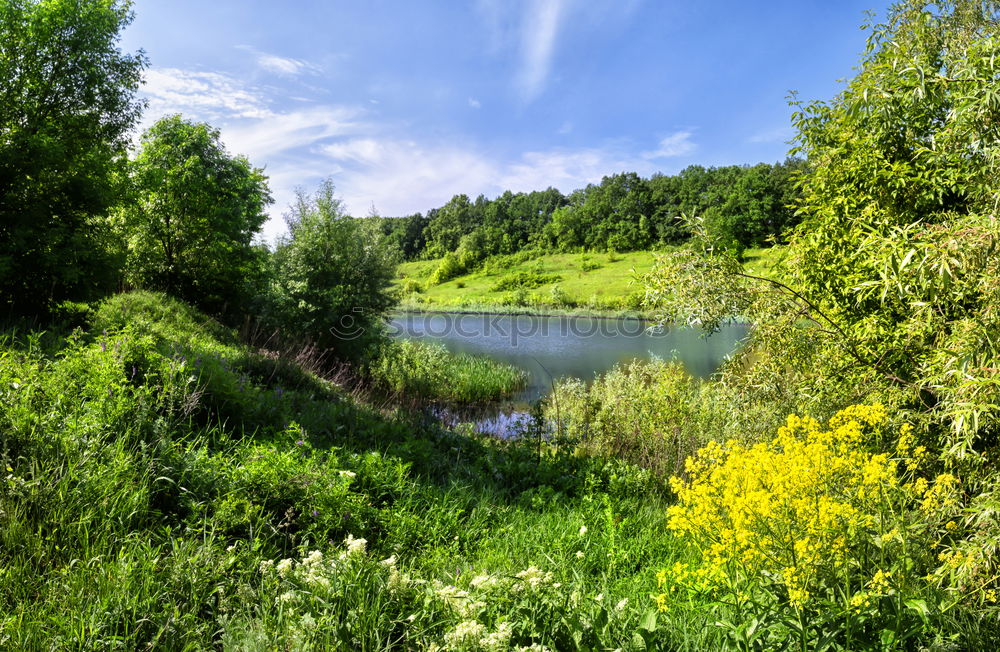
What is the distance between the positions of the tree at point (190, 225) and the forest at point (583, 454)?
588 cm

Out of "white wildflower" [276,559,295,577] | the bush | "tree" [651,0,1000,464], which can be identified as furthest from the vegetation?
"white wildflower" [276,559,295,577]

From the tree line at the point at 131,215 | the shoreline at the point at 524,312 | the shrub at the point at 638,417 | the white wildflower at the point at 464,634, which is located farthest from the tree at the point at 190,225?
the shoreline at the point at 524,312

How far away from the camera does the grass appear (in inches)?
74.7

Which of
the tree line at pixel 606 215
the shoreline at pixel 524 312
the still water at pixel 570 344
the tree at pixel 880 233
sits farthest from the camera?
the tree line at pixel 606 215

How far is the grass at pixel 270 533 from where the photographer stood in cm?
190

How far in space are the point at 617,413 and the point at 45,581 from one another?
26.1 feet

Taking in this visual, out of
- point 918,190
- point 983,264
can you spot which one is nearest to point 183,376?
point 983,264

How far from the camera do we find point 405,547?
316cm

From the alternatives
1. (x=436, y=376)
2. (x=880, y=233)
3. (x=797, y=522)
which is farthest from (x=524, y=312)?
(x=797, y=522)

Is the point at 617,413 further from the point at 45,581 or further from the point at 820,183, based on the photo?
the point at 45,581

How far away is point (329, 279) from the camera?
13.4 meters

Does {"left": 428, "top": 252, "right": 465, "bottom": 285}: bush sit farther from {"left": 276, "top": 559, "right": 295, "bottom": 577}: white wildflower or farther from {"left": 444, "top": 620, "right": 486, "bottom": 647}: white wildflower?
{"left": 444, "top": 620, "right": 486, "bottom": 647}: white wildflower

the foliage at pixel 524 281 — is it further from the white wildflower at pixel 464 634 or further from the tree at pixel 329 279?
the white wildflower at pixel 464 634

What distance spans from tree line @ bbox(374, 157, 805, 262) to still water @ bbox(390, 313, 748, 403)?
82.5ft
